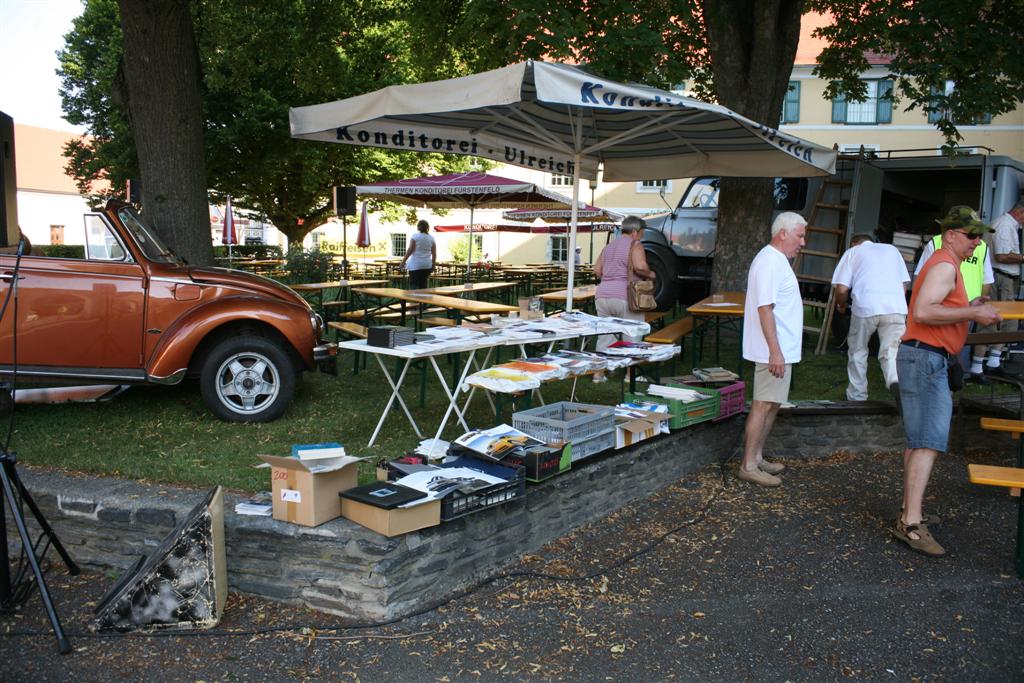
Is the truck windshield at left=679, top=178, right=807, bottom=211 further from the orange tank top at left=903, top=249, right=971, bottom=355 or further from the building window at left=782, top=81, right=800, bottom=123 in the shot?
the building window at left=782, top=81, right=800, bottom=123

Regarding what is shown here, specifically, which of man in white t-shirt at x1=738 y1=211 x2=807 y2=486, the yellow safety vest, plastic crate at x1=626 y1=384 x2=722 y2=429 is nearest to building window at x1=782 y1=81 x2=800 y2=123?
the yellow safety vest

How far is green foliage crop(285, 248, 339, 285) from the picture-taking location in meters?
19.0

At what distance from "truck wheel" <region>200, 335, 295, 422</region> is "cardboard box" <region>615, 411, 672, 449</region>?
266 cm

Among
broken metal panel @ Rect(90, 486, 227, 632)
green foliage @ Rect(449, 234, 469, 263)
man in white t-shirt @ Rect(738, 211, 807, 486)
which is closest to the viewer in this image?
A: broken metal panel @ Rect(90, 486, 227, 632)

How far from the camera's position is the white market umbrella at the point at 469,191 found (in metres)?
13.2

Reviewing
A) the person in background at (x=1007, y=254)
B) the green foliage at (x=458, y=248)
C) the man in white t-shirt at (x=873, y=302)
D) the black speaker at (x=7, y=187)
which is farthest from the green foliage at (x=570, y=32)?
the green foliage at (x=458, y=248)

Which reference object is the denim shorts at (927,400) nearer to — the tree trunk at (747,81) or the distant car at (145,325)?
the distant car at (145,325)

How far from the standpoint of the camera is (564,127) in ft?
26.2

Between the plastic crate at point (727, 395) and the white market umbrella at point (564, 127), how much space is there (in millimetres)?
1557

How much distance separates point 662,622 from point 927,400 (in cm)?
201

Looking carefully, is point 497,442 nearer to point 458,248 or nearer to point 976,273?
point 976,273

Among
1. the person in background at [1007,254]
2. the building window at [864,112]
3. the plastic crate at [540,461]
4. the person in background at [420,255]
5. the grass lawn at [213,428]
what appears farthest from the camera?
the building window at [864,112]

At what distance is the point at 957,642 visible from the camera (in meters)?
3.85

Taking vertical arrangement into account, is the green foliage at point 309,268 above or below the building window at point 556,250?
below
